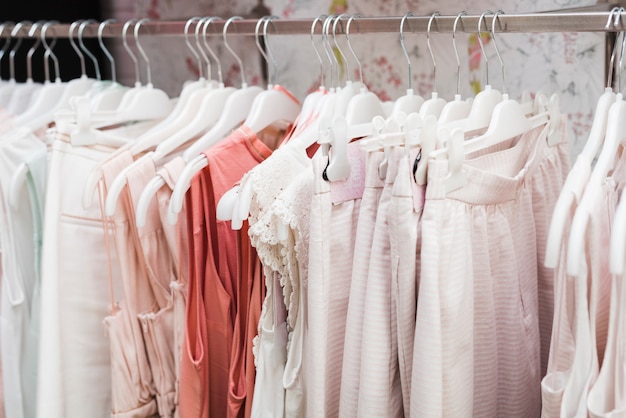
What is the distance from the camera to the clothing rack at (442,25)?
0.92 meters

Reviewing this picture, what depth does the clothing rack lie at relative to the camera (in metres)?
0.92

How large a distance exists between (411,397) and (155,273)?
0.57 meters

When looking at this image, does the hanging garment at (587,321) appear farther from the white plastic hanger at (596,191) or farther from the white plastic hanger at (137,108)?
the white plastic hanger at (137,108)

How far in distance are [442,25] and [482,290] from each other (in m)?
0.38

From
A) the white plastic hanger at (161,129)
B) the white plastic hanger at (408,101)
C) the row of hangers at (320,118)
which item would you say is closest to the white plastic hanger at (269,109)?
the row of hangers at (320,118)

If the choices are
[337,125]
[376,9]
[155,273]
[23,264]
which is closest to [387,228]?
[337,125]

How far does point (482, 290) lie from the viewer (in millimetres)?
971

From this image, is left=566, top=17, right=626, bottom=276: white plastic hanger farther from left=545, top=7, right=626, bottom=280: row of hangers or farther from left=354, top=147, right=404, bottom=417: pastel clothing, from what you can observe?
left=354, top=147, right=404, bottom=417: pastel clothing

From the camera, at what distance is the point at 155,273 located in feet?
4.20

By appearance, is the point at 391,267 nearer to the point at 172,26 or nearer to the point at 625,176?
the point at 625,176

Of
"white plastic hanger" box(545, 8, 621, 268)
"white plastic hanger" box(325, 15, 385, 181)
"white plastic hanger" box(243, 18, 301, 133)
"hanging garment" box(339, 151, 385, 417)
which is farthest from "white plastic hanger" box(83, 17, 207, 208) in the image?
"white plastic hanger" box(545, 8, 621, 268)

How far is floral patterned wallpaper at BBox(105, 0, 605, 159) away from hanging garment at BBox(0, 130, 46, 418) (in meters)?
0.69

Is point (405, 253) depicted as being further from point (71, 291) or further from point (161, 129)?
point (71, 291)

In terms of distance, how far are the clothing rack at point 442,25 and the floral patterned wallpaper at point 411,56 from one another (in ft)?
0.39
